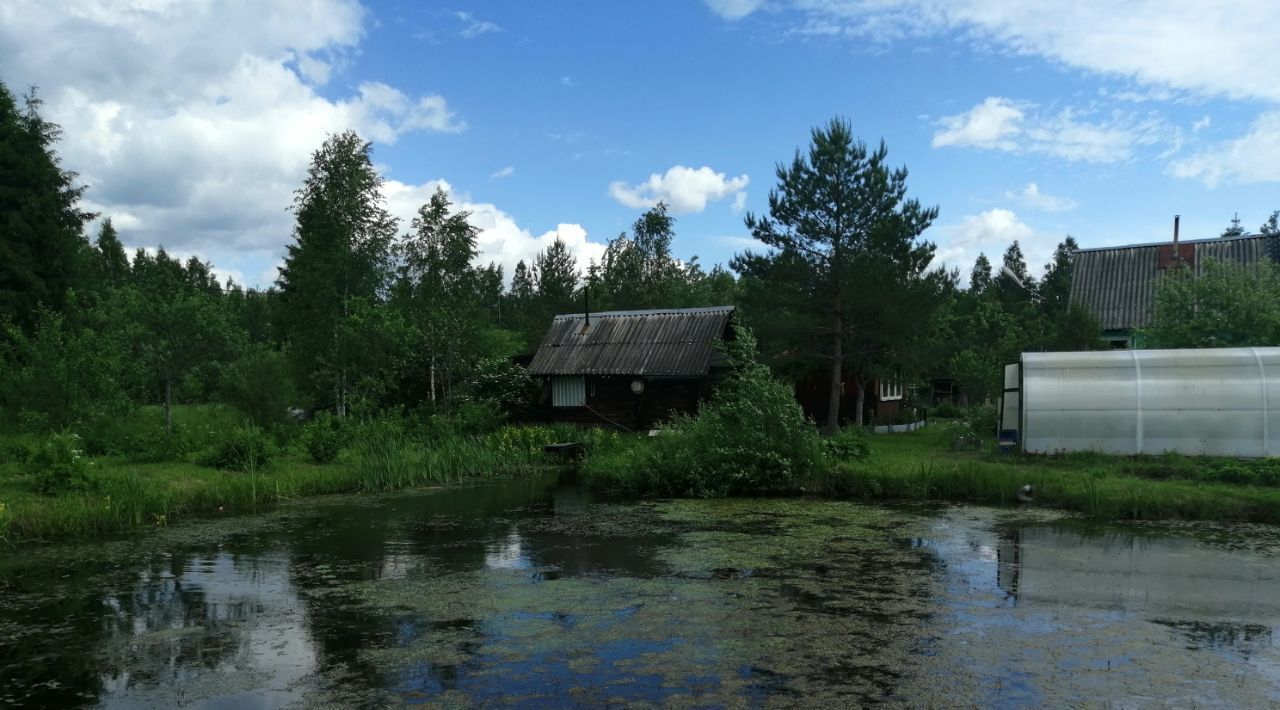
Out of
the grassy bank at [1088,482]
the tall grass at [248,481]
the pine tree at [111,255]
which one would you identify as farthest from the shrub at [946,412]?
the pine tree at [111,255]

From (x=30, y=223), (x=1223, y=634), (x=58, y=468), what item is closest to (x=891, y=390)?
(x=1223, y=634)

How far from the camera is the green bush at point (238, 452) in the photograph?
14758mm

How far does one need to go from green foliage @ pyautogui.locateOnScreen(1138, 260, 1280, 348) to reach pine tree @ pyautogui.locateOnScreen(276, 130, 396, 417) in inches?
731

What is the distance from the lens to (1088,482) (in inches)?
482

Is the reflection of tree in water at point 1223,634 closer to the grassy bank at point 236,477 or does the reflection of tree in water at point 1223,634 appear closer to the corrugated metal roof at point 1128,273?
the grassy bank at point 236,477

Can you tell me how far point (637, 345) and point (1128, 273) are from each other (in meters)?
16.7

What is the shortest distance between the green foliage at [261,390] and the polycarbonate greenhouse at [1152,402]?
48.5 ft

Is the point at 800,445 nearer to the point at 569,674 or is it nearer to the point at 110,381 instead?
the point at 569,674

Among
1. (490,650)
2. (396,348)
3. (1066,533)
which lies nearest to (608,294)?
(396,348)

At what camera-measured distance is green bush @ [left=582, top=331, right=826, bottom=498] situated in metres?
14.0

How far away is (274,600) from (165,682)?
2116 mm

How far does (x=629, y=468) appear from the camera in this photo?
15.3 metres

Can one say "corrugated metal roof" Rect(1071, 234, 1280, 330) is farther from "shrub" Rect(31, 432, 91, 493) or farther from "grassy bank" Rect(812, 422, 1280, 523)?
"shrub" Rect(31, 432, 91, 493)

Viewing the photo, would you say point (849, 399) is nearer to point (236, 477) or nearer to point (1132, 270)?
point (1132, 270)
